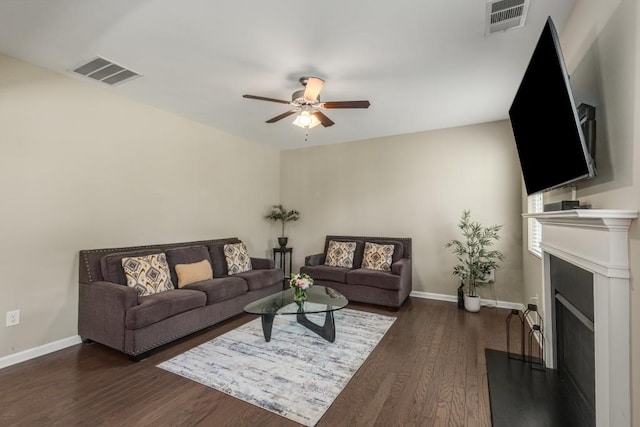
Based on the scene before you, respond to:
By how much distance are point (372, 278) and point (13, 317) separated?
147 inches

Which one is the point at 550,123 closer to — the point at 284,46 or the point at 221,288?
the point at 284,46

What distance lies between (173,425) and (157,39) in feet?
9.07

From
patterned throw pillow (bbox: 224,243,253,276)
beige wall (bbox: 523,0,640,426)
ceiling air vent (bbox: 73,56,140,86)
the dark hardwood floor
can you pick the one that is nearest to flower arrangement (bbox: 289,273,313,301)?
the dark hardwood floor

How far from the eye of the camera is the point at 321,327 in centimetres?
308

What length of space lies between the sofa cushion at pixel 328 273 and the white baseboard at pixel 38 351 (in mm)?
2741

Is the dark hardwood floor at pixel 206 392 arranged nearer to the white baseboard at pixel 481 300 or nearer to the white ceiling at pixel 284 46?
the white baseboard at pixel 481 300

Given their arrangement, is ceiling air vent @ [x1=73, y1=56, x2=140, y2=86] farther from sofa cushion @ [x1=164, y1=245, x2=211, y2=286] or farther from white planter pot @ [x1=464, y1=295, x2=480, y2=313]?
white planter pot @ [x1=464, y1=295, x2=480, y2=313]

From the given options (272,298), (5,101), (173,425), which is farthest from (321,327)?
(5,101)

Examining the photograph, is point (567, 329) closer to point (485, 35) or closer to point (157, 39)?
point (485, 35)

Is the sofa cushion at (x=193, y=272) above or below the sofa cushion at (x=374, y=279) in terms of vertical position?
above

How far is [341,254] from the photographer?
485 cm

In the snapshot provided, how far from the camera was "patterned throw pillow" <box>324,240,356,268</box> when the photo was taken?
4789 millimetres

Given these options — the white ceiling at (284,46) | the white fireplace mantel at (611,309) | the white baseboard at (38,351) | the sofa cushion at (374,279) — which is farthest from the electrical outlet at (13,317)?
the white fireplace mantel at (611,309)

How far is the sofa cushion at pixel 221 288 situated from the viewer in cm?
332
